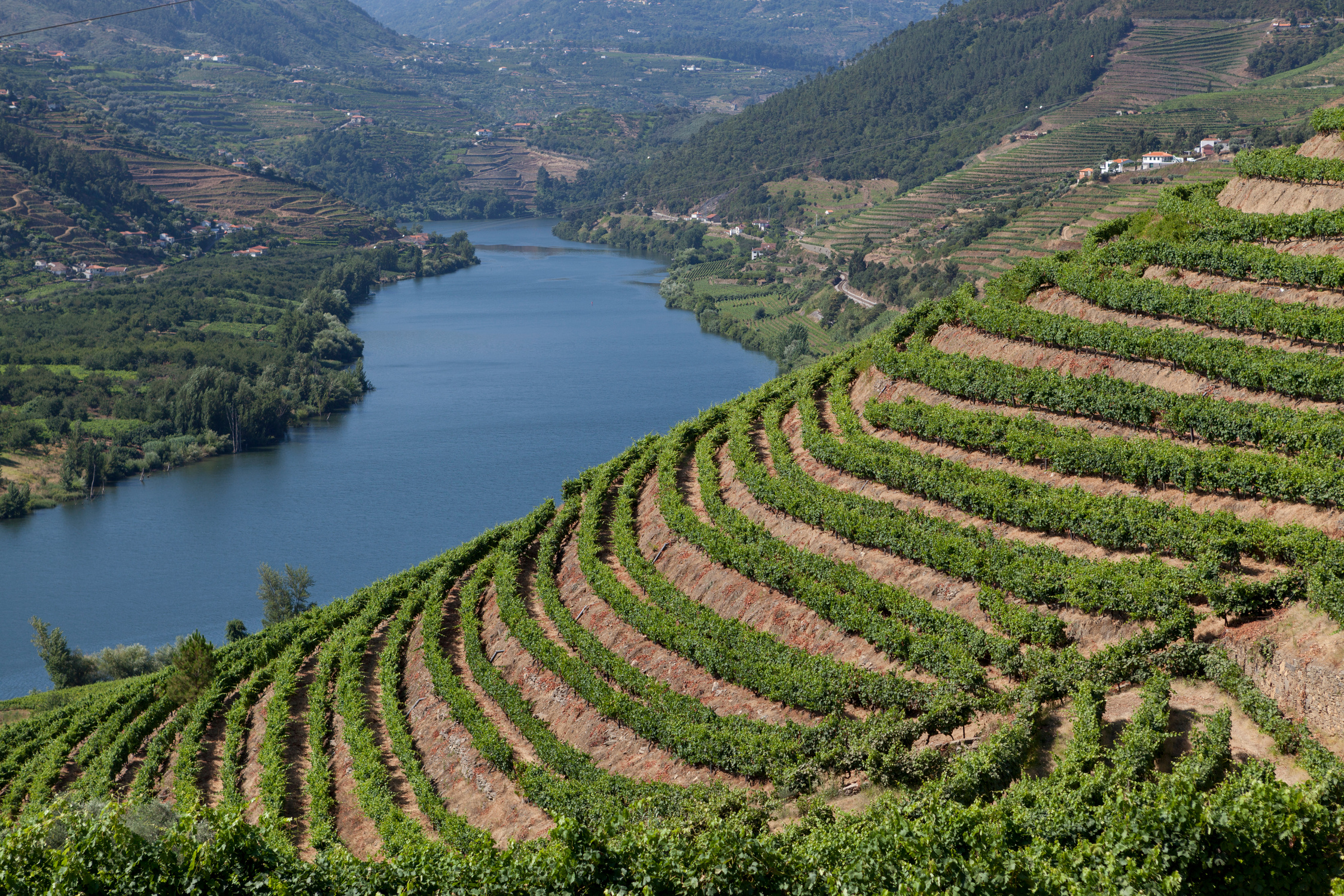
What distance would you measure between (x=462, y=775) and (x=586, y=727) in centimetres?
301

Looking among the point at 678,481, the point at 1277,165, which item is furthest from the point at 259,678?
the point at 1277,165

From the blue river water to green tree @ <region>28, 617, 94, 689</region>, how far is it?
4654 millimetres

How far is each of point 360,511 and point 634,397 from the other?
3165 centimetres

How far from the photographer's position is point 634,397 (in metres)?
97.7

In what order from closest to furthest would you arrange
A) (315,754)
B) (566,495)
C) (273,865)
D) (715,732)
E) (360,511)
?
(273,865)
(715,732)
(315,754)
(566,495)
(360,511)

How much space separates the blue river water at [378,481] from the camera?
61594mm

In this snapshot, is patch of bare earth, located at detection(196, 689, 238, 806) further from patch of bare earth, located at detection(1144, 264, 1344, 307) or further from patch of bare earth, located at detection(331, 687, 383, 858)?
patch of bare earth, located at detection(1144, 264, 1344, 307)

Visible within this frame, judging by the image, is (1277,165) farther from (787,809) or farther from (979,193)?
(979,193)

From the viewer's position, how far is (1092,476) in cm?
2169

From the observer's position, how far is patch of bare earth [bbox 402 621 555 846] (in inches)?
801

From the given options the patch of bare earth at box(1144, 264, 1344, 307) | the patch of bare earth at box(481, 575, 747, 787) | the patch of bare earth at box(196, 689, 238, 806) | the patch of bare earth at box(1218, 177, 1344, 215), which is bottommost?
the patch of bare earth at box(196, 689, 238, 806)

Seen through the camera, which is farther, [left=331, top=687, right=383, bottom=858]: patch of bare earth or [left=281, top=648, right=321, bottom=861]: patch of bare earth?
[left=281, top=648, right=321, bottom=861]: patch of bare earth

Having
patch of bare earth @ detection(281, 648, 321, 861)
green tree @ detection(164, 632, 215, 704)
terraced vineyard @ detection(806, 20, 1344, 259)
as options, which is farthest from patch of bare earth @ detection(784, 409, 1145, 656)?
terraced vineyard @ detection(806, 20, 1344, 259)

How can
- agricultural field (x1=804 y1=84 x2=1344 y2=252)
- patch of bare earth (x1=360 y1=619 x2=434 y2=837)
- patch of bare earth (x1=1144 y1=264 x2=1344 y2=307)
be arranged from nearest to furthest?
patch of bare earth (x1=360 y1=619 x2=434 y2=837) → patch of bare earth (x1=1144 y1=264 x2=1344 y2=307) → agricultural field (x1=804 y1=84 x2=1344 y2=252)
